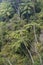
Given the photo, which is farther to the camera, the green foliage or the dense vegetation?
the green foliage

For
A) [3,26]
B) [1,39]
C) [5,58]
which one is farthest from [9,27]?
[5,58]

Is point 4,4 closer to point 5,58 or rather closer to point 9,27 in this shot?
point 9,27

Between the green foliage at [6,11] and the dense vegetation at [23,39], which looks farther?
the green foliage at [6,11]

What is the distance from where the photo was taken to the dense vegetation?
31.0 ft

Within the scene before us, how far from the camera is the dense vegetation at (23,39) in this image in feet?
31.0

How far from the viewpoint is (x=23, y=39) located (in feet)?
33.5

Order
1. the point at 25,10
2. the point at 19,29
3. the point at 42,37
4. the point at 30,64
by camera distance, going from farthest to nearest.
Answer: the point at 25,10 → the point at 19,29 → the point at 42,37 → the point at 30,64

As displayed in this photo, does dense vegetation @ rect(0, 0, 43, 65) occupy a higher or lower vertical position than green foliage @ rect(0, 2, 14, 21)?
lower

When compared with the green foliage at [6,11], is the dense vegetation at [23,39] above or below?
below

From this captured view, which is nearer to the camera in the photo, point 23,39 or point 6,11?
point 23,39

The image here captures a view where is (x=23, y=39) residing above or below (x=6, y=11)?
below

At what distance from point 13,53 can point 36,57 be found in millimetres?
1419

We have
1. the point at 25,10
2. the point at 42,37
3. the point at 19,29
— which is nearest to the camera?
the point at 42,37

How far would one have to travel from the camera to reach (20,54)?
33.4 ft
